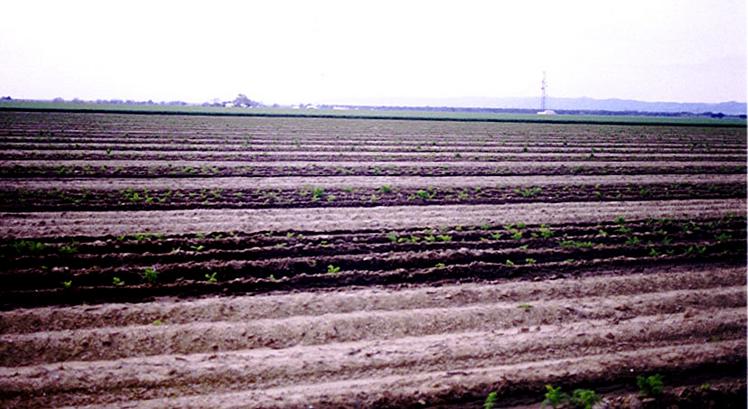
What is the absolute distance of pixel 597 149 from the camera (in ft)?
76.2

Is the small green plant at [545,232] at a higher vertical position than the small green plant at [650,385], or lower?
higher

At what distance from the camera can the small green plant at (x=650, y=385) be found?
452 cm

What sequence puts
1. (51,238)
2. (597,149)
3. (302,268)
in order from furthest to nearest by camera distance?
1. (597,149)
2. (51,238)
3. (302,268)

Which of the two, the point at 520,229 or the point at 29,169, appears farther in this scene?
the point at 29,169

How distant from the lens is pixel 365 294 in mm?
6469

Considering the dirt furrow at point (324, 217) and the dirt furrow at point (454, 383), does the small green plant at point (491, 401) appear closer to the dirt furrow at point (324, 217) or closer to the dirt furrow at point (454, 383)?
the dirt furrow at point (454, 383)

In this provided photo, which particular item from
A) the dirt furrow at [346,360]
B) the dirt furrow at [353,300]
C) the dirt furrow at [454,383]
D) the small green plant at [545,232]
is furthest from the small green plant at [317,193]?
the dirt furrow at [454,383]

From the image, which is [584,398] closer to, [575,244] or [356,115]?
[575,244]

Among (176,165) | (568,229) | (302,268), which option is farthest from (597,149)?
(302,268)

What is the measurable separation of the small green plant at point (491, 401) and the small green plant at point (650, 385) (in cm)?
131

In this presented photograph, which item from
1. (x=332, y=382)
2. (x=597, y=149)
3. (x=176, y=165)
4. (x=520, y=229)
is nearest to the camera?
(x=332, y=382)

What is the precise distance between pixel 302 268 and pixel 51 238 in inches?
165

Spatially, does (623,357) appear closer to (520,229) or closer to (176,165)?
(520,229)

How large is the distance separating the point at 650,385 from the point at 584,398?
0.72 metres
